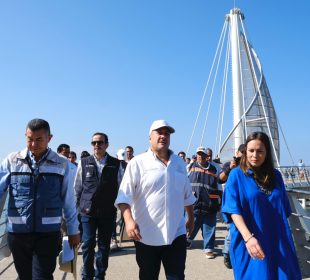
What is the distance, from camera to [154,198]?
3232 millimetres

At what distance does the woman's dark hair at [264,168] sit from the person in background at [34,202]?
1.58m

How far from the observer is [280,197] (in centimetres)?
307

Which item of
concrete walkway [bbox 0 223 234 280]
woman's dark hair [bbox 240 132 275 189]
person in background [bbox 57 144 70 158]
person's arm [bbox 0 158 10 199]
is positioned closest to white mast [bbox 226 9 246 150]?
person in background [bbox 57 144 70 158]

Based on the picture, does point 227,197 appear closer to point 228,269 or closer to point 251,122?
point 228,269

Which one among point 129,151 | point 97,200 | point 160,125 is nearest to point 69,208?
point 160,125

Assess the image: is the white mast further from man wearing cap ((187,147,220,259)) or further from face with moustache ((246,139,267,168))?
face with moustache ((246,139,267,168))

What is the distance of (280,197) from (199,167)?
3663mm

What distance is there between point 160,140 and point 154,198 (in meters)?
0.52

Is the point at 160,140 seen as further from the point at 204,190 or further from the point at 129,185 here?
the point at 204,190

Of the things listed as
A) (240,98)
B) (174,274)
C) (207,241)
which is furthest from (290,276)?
(240,98)

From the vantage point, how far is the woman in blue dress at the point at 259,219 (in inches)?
113

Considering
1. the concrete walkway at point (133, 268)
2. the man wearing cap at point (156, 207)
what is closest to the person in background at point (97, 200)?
the concrete walkway at point (133, 268)

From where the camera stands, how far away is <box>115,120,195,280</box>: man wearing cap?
3.21 m

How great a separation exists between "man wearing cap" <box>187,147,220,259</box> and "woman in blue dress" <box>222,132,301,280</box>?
11.0ft
